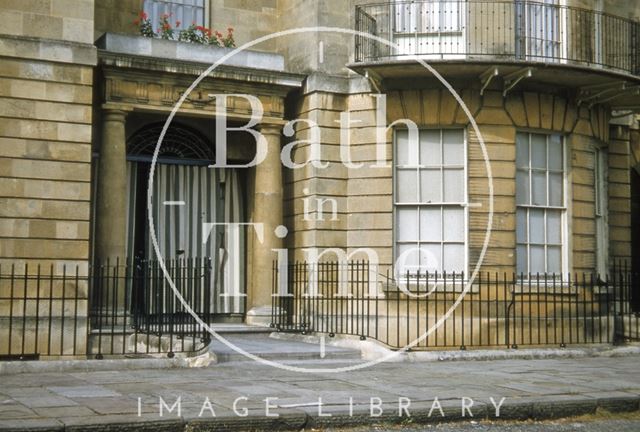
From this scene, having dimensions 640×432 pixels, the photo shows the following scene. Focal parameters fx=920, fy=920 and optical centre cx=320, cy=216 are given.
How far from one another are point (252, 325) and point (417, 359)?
3.85 meters

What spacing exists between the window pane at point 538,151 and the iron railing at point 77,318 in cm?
678

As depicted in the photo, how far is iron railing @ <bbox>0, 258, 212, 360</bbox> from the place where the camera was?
44.0ft

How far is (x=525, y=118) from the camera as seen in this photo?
1678cm

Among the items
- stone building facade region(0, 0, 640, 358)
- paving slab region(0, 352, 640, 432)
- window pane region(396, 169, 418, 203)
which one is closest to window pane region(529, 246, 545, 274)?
stone building facade region(0, 0, 640, 358)

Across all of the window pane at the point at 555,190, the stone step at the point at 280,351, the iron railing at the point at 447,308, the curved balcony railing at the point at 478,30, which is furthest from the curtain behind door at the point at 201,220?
the window pane at the point at 555,190

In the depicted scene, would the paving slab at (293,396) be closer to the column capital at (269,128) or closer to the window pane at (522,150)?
the window pane at (522,150)

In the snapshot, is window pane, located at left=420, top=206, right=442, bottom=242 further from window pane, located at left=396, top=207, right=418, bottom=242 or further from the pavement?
the pavement

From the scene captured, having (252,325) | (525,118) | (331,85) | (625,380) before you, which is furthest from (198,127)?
(625,380)

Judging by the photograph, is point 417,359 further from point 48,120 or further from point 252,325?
point 48,120

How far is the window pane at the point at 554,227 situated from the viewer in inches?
674

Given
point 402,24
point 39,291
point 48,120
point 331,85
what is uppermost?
point 402,24

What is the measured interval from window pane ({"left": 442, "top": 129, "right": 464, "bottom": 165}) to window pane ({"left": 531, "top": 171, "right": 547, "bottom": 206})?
1497 mm

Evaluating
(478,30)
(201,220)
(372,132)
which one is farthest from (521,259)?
(201,220)

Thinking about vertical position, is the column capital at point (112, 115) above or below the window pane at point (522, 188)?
above
